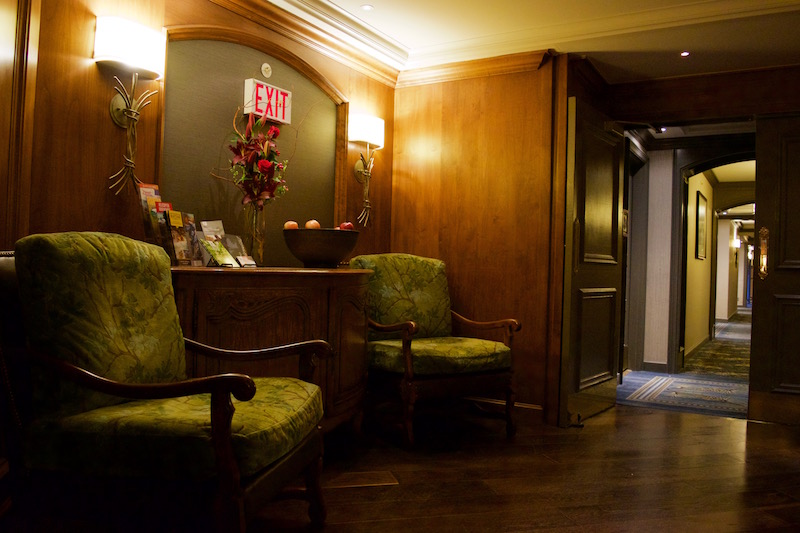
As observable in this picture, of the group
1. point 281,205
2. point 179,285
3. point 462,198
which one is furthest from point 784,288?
point 179,285

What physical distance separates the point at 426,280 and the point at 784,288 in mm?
→ 2434

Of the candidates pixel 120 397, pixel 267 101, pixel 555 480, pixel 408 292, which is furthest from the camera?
pixel 408 292

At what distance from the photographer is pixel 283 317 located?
2.65 meters

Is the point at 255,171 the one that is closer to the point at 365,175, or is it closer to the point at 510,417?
the point at 365,175

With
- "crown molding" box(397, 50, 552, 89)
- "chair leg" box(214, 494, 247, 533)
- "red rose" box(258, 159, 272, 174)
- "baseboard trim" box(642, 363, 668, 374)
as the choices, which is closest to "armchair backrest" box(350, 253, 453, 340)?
Result: "red rose" box(258, 159, 272, 174)

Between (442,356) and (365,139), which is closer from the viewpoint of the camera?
(442,356)

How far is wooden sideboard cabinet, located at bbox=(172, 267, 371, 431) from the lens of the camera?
2393 mm

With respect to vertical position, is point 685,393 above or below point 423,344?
below

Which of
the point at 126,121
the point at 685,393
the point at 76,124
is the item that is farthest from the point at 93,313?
the point at 685,393

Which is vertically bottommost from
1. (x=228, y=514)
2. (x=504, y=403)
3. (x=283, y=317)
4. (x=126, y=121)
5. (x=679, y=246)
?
(x=504, y=403)

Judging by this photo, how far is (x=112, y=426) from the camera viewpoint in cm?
164

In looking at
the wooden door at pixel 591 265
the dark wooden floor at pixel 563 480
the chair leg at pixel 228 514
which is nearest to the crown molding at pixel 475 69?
the wooden door at pixel 591 265

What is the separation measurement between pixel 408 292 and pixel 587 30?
1.90m

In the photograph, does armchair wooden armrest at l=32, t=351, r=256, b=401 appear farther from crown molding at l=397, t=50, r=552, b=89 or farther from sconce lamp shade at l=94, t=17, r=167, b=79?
crown molding at l=397, t=50, r=552, b=89
